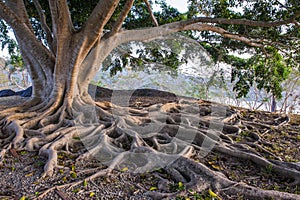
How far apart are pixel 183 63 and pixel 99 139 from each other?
6400 mm

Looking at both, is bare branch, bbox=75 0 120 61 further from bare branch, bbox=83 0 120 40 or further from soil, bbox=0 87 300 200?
soil, bbox=0 87 300 200

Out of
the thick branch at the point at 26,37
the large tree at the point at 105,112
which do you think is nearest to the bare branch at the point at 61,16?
the large tree at the point at 105,112

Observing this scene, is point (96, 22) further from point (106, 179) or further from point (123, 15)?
point (106, 179)

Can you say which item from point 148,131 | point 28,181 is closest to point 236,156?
point 148,131

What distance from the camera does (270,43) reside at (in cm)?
623

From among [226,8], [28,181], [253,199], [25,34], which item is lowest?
[28,181]

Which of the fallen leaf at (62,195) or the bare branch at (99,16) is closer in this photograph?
the fallen leaf at (62,195)

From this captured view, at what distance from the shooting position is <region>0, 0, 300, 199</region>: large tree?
3.13m

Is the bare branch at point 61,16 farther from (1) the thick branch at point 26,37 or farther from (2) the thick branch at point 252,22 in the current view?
(2) the thick branch at point 252,22

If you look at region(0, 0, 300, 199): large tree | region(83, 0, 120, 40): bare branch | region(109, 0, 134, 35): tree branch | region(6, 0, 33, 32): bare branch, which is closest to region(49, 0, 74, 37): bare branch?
region(0, 0, 300, 199): large tree

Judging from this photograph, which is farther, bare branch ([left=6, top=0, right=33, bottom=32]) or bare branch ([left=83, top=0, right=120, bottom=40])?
bare branch ([left=6, top=0, right=33, bottom=32])

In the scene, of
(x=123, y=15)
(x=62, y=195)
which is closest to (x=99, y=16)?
(x=123, y=15)

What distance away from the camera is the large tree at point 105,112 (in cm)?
313

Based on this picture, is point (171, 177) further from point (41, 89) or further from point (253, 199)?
point (41, 89)
